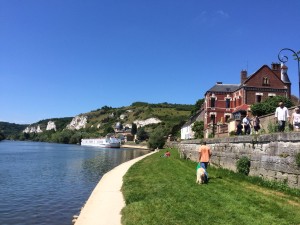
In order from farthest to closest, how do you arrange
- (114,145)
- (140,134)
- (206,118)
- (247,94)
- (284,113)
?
1. (140,134)
2. (114,145)
3. (206,118)
4. (247,94)
5. (284,113)

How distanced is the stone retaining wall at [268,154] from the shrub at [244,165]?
0.25 metres

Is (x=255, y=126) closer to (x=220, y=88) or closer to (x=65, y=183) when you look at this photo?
(x=65, y=183)

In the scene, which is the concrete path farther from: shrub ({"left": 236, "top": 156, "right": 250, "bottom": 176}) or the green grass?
shrub ({"left": 236, "top": 156, "right": 250, "bottom": 176})

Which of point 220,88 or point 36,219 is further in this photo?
point 220,88

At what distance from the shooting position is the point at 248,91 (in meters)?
56.6

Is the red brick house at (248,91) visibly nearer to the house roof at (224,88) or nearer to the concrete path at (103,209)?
the house roof at (224,88)

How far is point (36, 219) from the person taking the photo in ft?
47.8

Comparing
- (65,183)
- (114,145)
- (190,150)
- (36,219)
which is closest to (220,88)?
(190,150)

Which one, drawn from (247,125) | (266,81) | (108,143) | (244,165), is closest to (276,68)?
(266,81)

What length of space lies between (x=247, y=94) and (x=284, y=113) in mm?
42166

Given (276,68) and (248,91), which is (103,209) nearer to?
(248,91)

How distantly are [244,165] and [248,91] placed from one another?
41.6m

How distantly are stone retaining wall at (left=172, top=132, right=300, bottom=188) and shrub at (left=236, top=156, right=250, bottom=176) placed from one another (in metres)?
0.25

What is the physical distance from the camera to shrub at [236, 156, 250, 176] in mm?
16891
